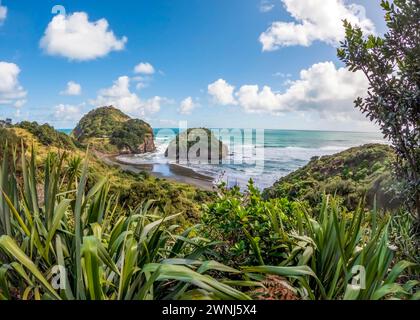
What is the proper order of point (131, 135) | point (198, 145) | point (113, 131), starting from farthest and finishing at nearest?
point (198, 145) < point (131, 135) < point (113, 131)

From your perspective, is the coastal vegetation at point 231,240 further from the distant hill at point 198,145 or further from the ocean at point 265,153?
the distant hill at point 198,145

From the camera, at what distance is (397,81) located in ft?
6.48

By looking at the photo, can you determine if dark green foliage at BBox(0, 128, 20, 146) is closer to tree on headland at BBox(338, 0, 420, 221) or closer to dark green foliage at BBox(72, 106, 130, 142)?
tree on headland at BBox(338, 0, 420, 221)

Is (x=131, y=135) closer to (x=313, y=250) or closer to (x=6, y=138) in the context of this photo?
(x=6, y=138)

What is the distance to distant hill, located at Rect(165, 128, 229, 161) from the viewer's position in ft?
117

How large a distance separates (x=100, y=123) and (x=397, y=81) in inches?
1186

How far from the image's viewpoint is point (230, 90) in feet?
23.5

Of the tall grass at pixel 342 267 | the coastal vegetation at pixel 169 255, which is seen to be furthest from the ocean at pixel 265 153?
the tall grass at pixel 342 267

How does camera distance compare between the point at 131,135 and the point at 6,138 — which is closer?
the point at 6,138

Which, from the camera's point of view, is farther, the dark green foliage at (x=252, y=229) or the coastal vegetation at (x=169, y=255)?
the dark green foliage at (x=252, y=229)

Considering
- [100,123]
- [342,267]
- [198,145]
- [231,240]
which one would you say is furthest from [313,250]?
[198,145]

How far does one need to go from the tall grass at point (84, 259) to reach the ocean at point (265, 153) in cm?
2108

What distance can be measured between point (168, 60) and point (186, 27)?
141 cm

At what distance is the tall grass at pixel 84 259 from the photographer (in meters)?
1.21
